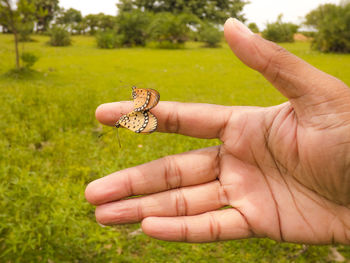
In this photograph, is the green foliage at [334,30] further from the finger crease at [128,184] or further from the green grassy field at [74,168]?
the finger crease at [128,184]

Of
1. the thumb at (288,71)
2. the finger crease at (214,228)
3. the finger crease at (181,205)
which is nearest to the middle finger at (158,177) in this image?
the finger crease at (181,205)

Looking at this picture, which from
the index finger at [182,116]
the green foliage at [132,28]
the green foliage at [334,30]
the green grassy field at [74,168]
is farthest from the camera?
the green foliage at [132,28]

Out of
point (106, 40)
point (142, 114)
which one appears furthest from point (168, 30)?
point (142, 114)

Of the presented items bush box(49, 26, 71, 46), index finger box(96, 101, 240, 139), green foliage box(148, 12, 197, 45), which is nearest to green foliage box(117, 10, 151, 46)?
green foliage box(148, 12, 197, 45)

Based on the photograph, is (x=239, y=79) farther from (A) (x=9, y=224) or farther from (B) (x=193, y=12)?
(B) (x=193, y=12)

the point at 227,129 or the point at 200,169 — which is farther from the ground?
the point at 227,129

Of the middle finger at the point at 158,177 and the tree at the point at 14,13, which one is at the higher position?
the tree at the point at 14,13

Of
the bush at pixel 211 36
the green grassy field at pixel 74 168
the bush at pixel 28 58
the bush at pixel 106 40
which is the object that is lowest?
the green grassy field at pixel 74 168

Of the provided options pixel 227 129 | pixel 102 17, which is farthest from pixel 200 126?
pixel 102 17
